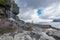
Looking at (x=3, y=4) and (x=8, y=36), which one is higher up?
(x=3, y=4)

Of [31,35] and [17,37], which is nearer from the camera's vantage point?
[17,37]

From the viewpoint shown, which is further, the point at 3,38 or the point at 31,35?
the point at 31,35

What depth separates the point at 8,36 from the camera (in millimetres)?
29297

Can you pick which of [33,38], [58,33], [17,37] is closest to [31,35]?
[33,38]

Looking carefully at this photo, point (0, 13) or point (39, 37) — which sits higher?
point (0, 13)

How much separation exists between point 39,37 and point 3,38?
21.3ft

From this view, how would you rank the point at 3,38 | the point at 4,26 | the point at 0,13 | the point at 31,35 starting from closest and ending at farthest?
the point at 3,38, the point at 31,35, the point at 4,26, the point at 0,13

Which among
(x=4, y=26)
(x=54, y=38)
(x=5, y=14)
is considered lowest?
(x=54, y=38)

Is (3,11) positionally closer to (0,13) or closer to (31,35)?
(0,13)

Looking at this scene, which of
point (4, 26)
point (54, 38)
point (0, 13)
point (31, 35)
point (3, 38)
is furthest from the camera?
point (0, 13)

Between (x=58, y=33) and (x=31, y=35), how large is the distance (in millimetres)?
7397

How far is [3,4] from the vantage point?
192ft

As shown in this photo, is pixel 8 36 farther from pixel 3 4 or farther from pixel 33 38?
pixel 3 4

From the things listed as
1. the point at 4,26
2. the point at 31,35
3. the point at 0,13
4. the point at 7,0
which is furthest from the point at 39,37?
the point at 7,0
